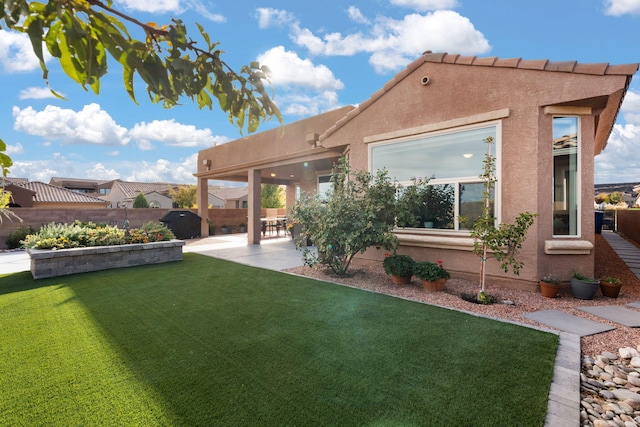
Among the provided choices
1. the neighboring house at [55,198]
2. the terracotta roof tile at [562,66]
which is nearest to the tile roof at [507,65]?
the terracotta roof tile at [562,66]

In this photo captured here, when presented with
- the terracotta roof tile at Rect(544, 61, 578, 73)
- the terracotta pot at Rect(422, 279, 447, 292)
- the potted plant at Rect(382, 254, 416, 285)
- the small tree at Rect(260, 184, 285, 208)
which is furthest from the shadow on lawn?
the small tree at Rect(260, 184, 285, 208)

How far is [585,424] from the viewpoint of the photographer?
2.36 meters

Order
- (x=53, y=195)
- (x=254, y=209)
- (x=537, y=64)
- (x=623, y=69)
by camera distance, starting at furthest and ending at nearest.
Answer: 1. (x=53, y=195)
2. (x=254, y=209)
3. (x=537, y=64)
4. (x=623, y=69)

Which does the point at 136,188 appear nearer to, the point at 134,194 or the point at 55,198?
the point at 134,194

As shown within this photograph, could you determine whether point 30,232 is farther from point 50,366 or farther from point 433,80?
point 433,80

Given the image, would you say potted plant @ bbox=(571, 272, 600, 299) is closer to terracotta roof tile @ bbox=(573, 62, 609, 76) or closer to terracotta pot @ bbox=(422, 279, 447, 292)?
terracotta pot @ bbox=(422, 279, 447, 292)

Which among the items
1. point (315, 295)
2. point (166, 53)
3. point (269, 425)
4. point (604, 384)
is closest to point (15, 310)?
point (315, 295)

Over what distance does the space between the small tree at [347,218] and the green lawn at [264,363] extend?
4.88 feet

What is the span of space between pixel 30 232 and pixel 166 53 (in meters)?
15.9

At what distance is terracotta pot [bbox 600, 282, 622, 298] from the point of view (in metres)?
5.44

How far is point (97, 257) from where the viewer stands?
26.4 ft

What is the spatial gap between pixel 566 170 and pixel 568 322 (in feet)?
9.92

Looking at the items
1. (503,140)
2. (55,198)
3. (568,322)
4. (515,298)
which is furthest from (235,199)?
(568,322)

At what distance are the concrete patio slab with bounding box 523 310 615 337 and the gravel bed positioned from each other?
0.32ft
